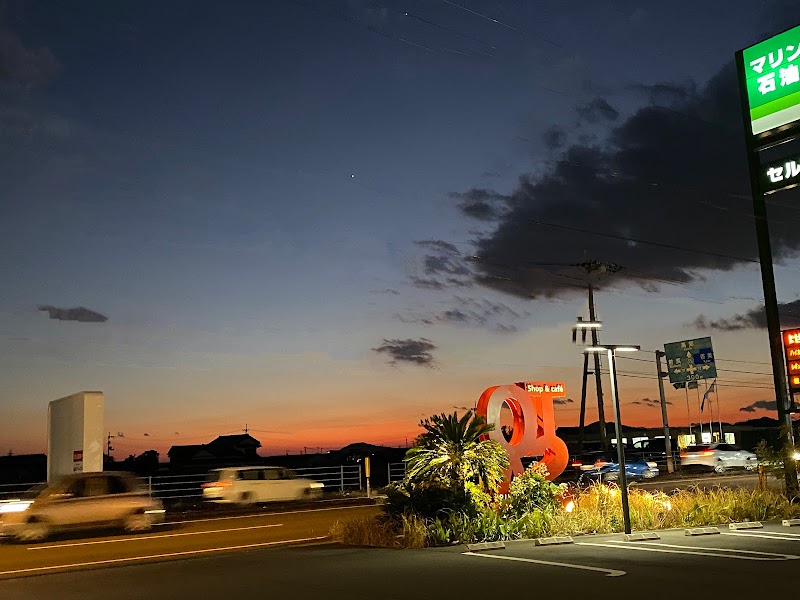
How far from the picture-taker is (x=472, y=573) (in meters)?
12.8

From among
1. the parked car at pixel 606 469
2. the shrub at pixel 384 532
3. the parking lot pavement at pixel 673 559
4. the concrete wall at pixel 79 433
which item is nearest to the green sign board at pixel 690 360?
the parked car at pixel 606 469

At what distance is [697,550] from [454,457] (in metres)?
5.27

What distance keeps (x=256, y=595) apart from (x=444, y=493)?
20.6ft

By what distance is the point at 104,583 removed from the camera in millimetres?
13258

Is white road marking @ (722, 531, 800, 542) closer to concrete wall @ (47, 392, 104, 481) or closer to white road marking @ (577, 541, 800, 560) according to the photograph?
white road marking @ (577, 541, 800, 560)

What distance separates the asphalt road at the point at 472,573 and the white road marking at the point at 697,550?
15 millimetres

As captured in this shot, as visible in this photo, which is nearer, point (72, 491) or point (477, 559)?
point (477, 559)

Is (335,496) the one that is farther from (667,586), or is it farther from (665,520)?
(667,586)

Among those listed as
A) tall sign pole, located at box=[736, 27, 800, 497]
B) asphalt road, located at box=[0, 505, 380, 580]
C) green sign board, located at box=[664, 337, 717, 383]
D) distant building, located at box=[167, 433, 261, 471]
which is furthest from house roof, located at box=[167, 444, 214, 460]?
tall sign pole, located at box=[736, 27, 800, 497]

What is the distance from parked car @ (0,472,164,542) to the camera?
21.2 metres

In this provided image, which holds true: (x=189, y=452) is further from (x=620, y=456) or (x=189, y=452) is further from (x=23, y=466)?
(x=620, y=456)

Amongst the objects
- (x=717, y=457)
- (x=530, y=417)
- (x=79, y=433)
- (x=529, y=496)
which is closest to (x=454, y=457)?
(x=529, y=496)

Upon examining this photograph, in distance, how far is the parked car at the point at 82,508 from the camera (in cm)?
2117

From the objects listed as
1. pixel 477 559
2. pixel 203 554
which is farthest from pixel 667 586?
pixel 203 554
